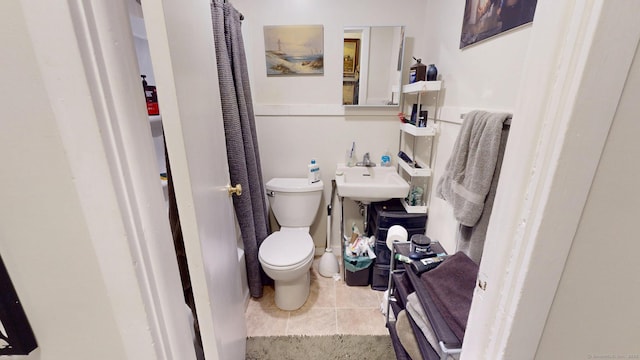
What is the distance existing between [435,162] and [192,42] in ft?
4.66

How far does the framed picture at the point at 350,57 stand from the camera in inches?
72.8

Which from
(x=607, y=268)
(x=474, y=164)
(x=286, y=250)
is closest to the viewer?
(x=607, y=268)

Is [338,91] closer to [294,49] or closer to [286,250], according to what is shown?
[294,49]

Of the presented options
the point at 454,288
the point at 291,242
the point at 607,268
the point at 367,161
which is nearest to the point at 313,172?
the point at 367,161

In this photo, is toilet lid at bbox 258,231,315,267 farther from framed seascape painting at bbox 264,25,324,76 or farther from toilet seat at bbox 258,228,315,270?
framed seascape painting at bbox 264,25,324,76

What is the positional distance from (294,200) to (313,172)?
257 millimetres

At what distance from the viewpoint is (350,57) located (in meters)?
1.87

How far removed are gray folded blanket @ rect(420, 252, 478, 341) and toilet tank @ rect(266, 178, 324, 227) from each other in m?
1.11

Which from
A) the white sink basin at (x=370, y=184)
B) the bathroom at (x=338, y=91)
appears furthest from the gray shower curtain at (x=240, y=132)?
the white sink basin at (x=370, y=184)

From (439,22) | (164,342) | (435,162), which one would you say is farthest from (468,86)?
(164,342)

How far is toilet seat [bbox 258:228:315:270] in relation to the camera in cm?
155

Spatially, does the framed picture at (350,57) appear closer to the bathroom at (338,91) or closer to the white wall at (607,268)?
the bathroom at (338,91)

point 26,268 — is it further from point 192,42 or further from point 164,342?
point 192,42

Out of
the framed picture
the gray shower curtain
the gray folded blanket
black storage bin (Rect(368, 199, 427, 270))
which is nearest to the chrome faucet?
black storage bin (Rect(368, 199, 427, 270))
